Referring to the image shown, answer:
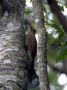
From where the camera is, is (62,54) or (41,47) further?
(62,54)

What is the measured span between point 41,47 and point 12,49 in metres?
0.27

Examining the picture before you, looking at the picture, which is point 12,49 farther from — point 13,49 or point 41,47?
point 41,47

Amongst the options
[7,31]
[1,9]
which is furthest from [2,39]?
[1,9]

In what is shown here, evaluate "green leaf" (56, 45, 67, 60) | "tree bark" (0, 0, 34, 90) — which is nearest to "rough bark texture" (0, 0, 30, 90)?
"tree bark" (0, 0, 34, 90)

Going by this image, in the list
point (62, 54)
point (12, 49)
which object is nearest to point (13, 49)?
point (12, 49)

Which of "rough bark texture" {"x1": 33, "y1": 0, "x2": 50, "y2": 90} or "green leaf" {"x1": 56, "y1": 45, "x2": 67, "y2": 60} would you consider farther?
"green leaf" {"x1": 56, "y1": 45, "x2": 67, "y2": 60}

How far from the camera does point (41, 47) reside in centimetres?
113

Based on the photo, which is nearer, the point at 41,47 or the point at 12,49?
the point at 41,47

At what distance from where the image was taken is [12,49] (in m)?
1.38

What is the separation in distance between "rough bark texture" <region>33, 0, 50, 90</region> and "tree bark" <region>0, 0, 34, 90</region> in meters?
0.20

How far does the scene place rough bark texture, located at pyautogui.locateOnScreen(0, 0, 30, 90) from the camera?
4.20 feet

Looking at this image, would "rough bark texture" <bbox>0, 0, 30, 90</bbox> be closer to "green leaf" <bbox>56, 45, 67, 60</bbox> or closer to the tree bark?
the tree bark

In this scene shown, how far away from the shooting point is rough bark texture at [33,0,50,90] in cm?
107

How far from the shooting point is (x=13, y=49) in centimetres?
138
